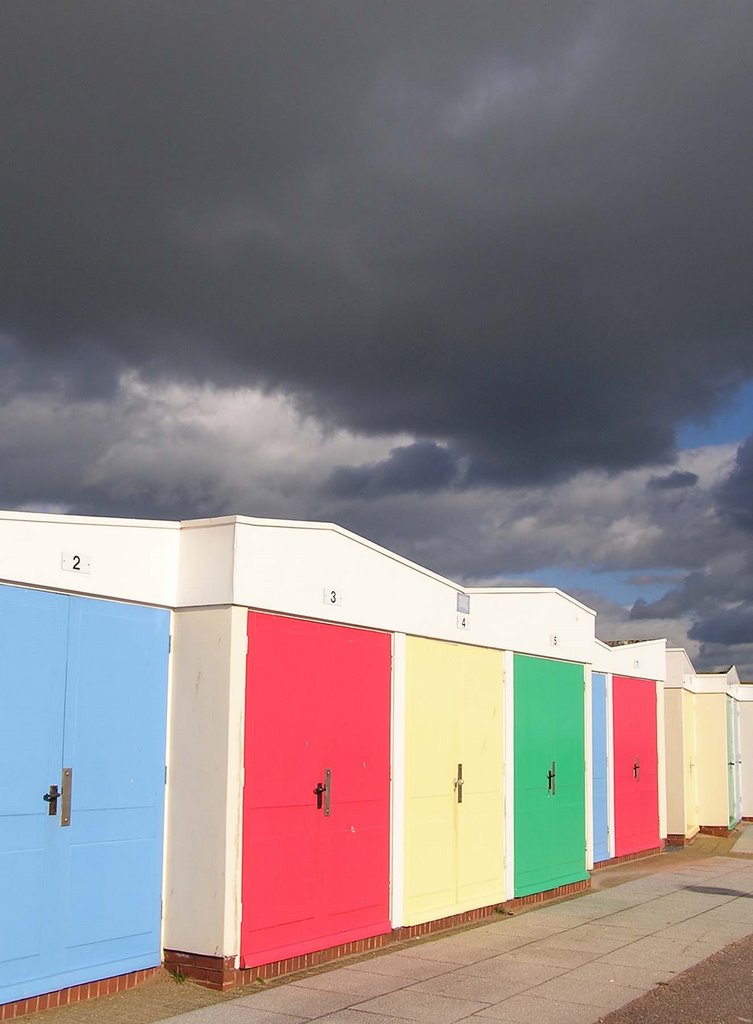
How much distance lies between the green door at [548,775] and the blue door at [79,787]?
17.9 ft

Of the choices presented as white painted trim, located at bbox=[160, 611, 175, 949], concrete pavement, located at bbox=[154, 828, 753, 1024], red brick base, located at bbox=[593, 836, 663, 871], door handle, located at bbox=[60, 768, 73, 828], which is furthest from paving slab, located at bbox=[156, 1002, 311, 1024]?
red brick base, located at bbox=[593, 836, 663, 871]

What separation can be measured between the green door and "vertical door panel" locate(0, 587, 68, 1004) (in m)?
6.35

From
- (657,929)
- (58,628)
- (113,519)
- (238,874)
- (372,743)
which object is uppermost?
(113,519)

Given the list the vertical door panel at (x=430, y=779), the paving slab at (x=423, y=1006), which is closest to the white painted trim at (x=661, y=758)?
the vertical door panel at (x=430, y=779)

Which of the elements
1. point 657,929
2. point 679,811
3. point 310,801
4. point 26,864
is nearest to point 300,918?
point 310,801

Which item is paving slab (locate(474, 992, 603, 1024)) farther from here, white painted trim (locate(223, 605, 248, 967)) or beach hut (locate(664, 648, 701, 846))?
beach hut (locate(664, 648, 701, 846))

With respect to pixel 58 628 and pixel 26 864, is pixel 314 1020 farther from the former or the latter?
pixel 58 628

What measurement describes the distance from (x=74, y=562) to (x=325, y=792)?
9.57 feet

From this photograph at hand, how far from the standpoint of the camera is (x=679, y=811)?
2125cm

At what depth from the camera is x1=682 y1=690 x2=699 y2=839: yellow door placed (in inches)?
855

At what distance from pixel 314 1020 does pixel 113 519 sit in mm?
3588

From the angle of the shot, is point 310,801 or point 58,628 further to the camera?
point 310,801

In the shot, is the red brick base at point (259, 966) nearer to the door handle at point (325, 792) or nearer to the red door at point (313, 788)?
→ the red door at point (313, 788)

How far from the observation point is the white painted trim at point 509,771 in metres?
12.3
